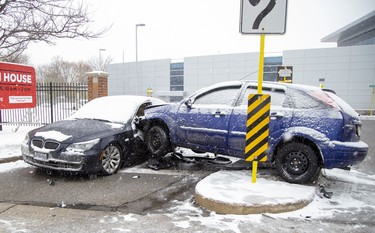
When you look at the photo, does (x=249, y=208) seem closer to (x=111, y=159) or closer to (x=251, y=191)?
(x=251, y=191)

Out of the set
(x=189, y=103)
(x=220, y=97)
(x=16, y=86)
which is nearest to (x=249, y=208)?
(x=220, y=97)

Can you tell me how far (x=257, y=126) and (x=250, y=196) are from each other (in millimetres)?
1065

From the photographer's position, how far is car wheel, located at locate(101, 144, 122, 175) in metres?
5.70

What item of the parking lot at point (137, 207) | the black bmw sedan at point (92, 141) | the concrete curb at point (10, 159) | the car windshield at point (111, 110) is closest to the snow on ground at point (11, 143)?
the concrete curb at point (10, 159)

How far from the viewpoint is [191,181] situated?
18.5 ft

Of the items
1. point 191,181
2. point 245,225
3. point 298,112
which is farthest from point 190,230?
point 298,112

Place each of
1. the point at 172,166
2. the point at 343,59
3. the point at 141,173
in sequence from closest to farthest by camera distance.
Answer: the point at 141,173 < the point at 172,166 < the point at 343,59

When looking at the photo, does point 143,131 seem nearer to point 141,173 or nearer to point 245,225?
point 141,173

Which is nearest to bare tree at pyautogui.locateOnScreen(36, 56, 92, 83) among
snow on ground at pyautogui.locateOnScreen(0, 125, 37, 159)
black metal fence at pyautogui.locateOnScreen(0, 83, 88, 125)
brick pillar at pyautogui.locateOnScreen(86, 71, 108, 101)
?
black metal fence at pyautogui.locateOnScreen(0, 83, 88, 125)

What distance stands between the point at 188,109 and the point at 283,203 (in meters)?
2.78

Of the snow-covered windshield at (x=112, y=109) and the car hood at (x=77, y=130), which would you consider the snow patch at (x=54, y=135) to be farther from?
the snow-covered windshield at (x=112, y=109)

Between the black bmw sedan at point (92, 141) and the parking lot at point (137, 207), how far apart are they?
316 mm

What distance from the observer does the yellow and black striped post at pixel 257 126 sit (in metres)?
4.58

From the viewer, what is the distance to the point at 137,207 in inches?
170
